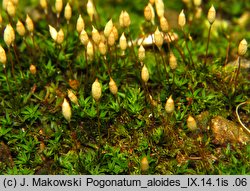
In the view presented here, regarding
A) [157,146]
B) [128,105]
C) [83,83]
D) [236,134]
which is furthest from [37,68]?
[236,134]

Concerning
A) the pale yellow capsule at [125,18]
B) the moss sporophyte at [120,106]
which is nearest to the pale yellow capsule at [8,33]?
the moss sporophyte at [120,106]

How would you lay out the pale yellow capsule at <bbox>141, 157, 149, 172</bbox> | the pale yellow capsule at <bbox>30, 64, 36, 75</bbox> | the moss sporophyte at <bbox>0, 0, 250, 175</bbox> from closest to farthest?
the pale yellow capsule at <bbox>141, 157, 149, 172</bbox>
the moss sporophyte at <bbox>0, 0, 250, 175</bbox>
the pale yellow capsule at <bbox>30, 64, 36, 75</bbox>

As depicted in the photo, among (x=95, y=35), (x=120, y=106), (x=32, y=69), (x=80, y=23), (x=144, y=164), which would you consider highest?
(x=80, y=23)

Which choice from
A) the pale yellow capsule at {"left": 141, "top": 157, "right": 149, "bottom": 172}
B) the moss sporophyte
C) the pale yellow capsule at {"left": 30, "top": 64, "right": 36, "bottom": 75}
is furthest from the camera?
the pale yellow capsule at {"left": 30, "top": 64, "right": 36, "bottom": 75}

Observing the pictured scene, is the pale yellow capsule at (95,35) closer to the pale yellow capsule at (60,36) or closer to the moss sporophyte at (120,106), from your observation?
the moss sporophyte at (120,106)

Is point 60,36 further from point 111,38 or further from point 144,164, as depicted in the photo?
point 144,164

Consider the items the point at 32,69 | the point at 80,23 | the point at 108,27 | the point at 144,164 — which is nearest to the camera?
the point at 144,164

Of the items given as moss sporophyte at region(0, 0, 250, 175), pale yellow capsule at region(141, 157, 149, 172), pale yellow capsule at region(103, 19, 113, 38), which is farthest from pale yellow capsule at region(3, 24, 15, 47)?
pale yellow capsule at region(141, 157, 149, 172)

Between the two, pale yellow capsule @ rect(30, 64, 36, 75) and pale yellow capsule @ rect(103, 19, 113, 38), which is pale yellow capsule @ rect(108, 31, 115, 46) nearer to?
pale yellow capsule @ rect(103, 19, 113, 38)

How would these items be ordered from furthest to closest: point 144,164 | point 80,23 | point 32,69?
point 32,69, point 80,23, point 144,164

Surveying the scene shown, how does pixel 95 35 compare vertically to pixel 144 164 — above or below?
above

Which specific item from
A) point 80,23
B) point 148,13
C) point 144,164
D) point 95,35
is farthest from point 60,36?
point 144,164
